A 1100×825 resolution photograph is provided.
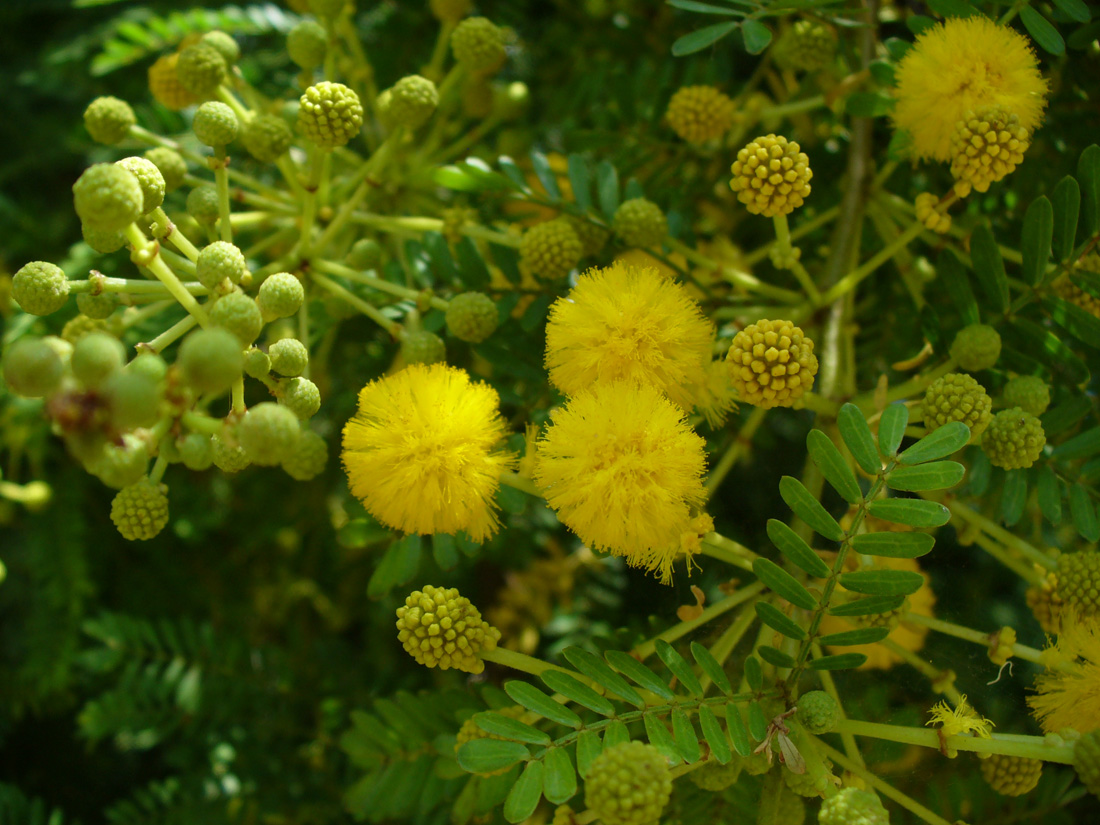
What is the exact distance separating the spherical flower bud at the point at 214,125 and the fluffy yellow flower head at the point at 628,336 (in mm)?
790

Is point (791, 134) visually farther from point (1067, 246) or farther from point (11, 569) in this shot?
point (11, 569)

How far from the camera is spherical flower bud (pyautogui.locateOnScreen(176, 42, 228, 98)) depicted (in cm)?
193

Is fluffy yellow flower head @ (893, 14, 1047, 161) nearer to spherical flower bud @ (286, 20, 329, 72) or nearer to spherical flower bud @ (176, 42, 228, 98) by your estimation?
spherical flower bud @ (286, 20, 329, 72)

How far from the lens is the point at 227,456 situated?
4.50 feet

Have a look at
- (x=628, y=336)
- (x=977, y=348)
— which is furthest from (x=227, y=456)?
(x=977, y=348)

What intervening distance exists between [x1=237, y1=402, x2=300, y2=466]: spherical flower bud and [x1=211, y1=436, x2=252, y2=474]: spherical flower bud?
0.54 ft

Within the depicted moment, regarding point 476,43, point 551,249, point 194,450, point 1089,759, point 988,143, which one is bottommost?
point 1089,759

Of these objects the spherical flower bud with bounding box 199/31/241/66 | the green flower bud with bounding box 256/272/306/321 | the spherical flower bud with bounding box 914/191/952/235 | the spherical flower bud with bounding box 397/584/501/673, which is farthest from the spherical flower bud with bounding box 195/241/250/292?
the spherical flower bud with bounding box 914/191/952/235

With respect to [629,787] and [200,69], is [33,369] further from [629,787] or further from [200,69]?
[200,69]

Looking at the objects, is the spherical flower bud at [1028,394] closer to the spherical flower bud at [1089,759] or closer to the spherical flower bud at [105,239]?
the spherical flower bud at [1089,759]

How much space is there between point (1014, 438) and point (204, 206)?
5.65 feet

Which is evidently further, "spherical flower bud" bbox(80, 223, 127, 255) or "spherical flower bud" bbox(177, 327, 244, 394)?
"spherical flower bud" bbox(80, 223, 127, 255)

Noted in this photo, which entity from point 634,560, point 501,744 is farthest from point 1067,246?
point 501,744

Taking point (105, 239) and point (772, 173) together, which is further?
point (772, 173)
